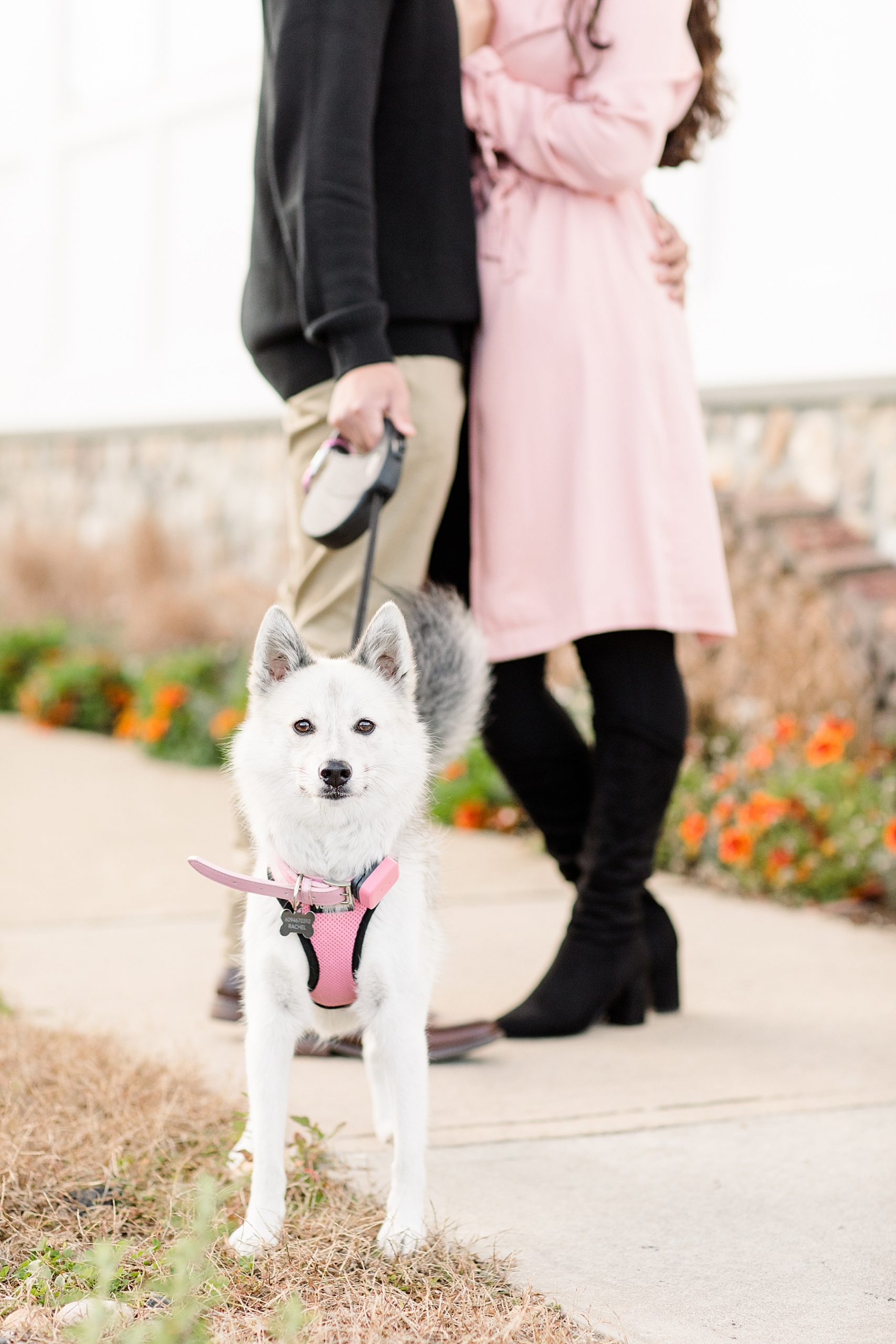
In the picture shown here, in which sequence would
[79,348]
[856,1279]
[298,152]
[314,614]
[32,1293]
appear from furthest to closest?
[79,348], [314,614], [298,152], [856,1279], [32,1293]

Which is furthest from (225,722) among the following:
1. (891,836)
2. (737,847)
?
(891,836)

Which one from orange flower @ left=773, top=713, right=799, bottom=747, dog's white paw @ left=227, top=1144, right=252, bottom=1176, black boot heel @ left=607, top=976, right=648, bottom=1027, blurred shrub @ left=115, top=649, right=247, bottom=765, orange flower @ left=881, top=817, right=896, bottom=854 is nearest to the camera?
dog's white paw @ left=227, top=1144, right=252, bottom=1176

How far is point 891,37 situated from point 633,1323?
5.35 meters

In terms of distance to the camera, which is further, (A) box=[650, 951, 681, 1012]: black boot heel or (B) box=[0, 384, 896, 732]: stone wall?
(B) box=[0, 384, 896, 732]: stone wall

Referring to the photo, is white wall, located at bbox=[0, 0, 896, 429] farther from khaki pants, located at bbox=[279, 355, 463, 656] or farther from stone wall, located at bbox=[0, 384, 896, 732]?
khaki pants, located at bbox=[279, 355, 463, 656]

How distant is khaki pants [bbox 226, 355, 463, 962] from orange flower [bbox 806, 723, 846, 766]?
8.00 feet

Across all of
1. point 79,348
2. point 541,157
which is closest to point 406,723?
point 541,157

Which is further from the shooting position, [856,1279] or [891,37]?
[891,37]

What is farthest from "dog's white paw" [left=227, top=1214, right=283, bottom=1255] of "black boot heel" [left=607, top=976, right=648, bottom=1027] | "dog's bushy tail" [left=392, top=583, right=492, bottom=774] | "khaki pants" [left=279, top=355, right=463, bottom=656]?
"black boot heel" [left=607, top=976, right=648, bottom=1027]

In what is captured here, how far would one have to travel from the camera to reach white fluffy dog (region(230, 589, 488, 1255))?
2041 millimetres

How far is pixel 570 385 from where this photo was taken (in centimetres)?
293

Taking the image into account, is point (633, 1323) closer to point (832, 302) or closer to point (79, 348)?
point (832, 302)

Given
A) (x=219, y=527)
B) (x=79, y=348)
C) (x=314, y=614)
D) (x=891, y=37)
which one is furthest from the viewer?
(x=79, y=348)

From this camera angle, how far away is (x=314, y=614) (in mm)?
2848
